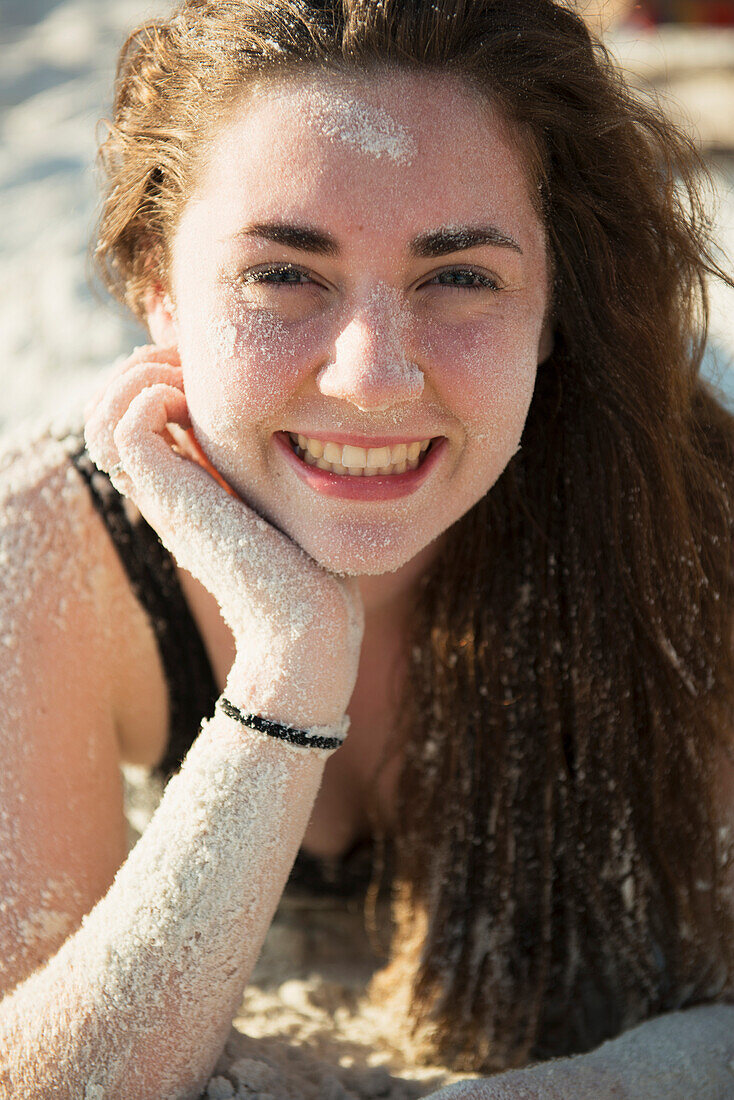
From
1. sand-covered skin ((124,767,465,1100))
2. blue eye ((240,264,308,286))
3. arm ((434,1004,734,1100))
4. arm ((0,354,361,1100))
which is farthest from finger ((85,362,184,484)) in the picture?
arm ((434,1004,734,1100))

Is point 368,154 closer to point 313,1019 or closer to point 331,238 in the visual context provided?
point 331,238

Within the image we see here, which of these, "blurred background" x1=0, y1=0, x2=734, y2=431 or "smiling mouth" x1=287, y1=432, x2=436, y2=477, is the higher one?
"blurred background" x1=0, y1=0, x2=734, y2=431

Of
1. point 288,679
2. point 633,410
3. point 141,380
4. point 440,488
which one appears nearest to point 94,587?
point 141,380

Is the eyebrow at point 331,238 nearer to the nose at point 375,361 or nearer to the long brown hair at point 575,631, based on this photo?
the nose at point 375,361

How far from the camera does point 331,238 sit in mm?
1372

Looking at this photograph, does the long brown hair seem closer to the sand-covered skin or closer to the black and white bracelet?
the sand-covered skin

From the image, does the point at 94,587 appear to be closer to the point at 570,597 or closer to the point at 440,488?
the point at 440,488

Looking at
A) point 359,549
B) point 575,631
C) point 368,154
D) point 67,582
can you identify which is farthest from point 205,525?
point 575,631

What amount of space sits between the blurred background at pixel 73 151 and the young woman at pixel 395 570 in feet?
1.14

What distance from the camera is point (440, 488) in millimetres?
1544

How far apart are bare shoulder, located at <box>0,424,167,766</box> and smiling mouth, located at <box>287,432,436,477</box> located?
468mm

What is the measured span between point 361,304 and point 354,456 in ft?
0.69

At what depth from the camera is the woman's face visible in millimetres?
1374

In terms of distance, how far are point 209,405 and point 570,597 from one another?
748 mm
